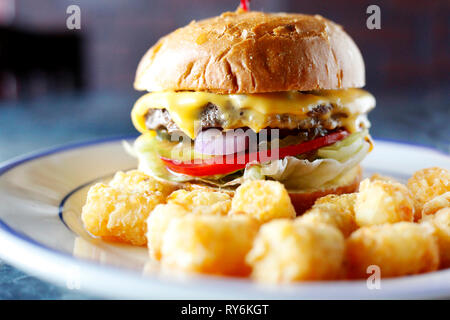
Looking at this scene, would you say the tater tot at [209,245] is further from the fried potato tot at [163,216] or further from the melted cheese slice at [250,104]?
the melted cheese slice at [250,104]

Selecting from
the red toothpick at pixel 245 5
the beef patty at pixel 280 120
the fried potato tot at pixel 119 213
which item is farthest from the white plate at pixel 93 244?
the red toothpick at pixel 245 5

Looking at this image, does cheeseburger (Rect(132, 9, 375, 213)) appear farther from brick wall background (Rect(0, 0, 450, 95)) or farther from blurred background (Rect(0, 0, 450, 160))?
brick wall background (Rect(0, 0, 450, 95))

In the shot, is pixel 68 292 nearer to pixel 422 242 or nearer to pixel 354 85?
pixel 422 242

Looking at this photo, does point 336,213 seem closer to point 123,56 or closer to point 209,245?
point 209,245

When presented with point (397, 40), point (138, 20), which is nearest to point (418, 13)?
point (397, 40)

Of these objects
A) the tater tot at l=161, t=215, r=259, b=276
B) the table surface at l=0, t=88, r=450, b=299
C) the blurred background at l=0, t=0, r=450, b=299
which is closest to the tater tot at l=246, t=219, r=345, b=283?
the tater tot at l=161, t=215, r=259, b=276

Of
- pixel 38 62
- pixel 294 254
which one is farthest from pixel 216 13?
pixel 294 254
